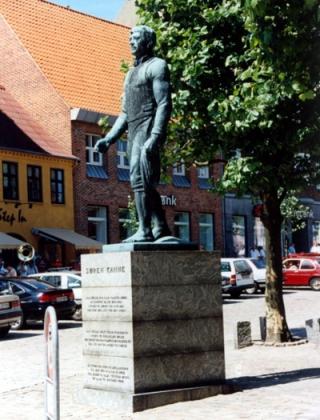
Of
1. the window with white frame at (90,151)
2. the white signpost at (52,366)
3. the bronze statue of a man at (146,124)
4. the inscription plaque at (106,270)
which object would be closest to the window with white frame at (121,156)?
the window with white frame at (90,151)

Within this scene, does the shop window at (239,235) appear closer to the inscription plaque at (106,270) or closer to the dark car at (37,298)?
the dark car at (37,298)

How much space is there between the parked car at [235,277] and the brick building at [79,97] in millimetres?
8124

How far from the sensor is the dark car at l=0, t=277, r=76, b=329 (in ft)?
78.2

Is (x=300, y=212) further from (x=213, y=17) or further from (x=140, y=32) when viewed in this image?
(x=140, y=32)

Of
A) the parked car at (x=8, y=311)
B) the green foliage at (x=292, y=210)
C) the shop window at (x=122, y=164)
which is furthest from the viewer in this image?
the green foliage at (x=292, y=210)

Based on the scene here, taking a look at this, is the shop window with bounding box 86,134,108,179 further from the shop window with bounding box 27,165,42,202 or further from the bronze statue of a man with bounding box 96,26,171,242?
the bronze statue of a man with bounding box 96,26,171,242

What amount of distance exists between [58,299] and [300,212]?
84.3ft

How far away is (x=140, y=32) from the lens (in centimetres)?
1116

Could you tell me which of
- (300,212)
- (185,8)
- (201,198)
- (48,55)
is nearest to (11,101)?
(48,55)

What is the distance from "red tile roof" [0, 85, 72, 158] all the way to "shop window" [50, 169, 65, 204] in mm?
816

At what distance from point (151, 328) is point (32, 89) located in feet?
103

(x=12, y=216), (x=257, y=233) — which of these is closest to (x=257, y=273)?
(x=12, y=216)

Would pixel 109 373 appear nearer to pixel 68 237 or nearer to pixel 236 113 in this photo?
pixel 236 113

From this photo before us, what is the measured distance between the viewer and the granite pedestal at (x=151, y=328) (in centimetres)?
1026
